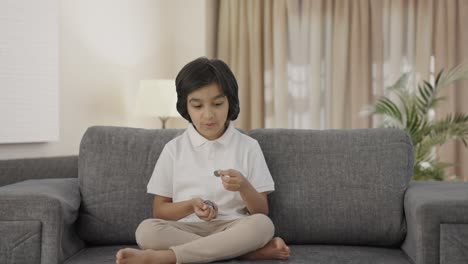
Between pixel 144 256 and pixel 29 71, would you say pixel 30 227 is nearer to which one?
pixel 144 256

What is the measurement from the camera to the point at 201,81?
8.63 feet

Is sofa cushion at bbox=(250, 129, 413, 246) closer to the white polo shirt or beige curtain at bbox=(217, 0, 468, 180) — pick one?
the white polo shirt

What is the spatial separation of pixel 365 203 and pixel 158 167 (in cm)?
76

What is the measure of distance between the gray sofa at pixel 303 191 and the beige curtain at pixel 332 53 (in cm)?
288

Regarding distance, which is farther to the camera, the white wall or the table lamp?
the table lamp

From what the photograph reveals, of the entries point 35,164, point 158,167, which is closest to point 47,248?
point 158,167

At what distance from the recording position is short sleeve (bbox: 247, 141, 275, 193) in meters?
2.62

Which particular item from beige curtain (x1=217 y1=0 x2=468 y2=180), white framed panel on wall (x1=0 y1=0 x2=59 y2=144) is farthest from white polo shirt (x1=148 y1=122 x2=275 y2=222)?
beige curtain (x1=217 y1=0 x2=468 y2=180)

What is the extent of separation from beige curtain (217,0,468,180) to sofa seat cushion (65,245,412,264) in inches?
119

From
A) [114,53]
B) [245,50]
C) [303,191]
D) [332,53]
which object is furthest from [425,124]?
[303,191]

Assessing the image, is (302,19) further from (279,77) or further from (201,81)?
(201,81)

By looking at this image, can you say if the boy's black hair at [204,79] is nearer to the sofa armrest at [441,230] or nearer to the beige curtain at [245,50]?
the sofa armrest at [441,230]

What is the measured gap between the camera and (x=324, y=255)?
2.49 m

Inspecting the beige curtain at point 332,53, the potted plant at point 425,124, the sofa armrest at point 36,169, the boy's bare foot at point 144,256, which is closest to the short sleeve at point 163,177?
the boy's bare foot at point 144,256
